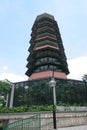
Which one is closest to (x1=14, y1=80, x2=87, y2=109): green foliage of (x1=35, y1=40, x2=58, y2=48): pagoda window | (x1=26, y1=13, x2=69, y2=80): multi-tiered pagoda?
(x1=26, y1=13, x2=69, y2=80): multi-tiered pagoda

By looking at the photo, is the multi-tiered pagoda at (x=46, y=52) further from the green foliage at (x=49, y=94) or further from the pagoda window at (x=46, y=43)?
the green foliage at (x=49, y=94)

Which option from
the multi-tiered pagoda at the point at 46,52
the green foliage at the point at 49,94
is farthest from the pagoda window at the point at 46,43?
the green foliage at the point at 49,94

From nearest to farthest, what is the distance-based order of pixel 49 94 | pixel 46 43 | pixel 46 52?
pixel 49 94 < pixel 46 52 < pixel 46 43

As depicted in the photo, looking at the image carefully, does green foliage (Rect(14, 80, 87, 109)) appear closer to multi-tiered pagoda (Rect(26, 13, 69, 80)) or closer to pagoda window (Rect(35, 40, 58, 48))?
multi-tiered pagoda (Rect(26, 13, 69, 80))

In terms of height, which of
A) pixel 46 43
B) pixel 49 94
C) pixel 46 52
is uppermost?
pixel 46 43

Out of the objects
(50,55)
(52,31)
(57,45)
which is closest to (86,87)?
(50,55)

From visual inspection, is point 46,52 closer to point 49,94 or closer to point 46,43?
point 46,43

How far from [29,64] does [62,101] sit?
23.0 meters

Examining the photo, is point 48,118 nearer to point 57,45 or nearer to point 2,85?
point 2,85

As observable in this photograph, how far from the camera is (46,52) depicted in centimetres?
6266

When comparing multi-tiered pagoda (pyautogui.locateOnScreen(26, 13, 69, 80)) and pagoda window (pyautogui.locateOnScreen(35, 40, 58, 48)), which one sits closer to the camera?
multi-tiered pagoda (pyautogui.locateOnScreen(26, 13, 69, 80))

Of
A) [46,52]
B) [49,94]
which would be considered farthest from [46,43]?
[49,94]

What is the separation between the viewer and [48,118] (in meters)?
25.4

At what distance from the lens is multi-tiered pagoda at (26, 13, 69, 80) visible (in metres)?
61.7
